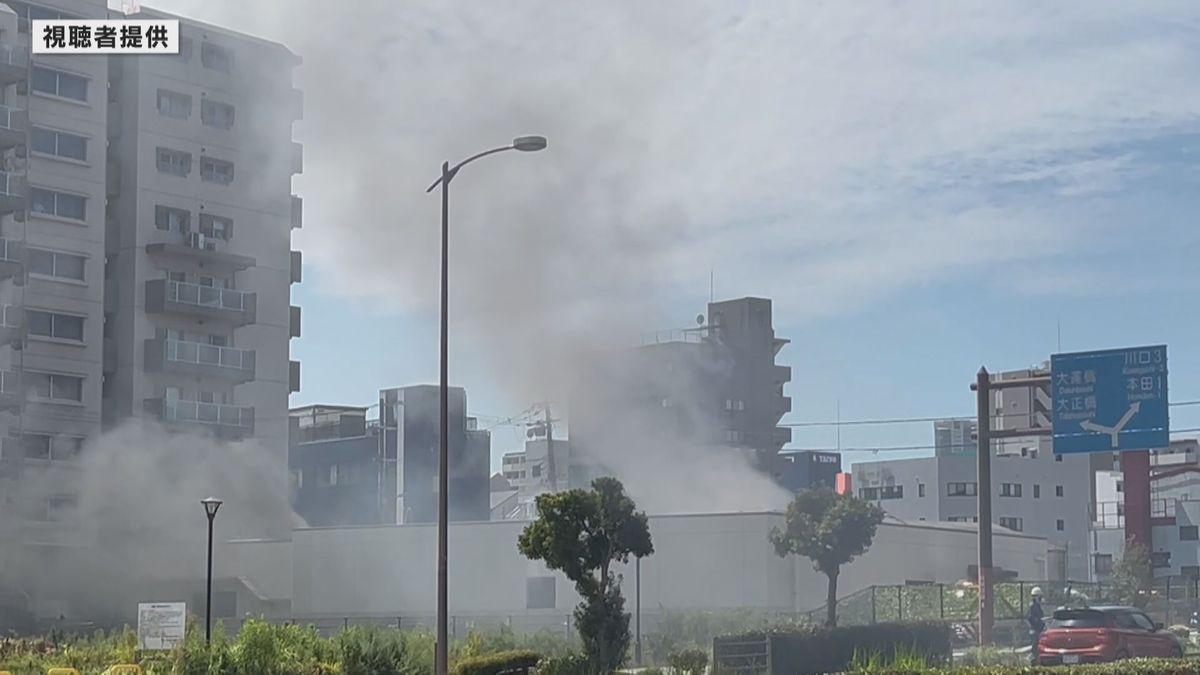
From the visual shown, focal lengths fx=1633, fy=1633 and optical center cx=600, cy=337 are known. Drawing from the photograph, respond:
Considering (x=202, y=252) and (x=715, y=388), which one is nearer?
(x=202, y=252)

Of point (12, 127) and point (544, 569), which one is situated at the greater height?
point (12, 127)

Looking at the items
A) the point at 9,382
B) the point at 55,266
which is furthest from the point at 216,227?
the point at 9,382

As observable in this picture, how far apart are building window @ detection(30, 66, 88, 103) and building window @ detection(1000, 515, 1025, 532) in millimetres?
71461

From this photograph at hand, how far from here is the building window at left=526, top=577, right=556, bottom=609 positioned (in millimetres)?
66125

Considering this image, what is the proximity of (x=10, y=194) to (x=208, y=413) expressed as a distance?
13.9 m

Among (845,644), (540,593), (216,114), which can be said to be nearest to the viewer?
(845,644)

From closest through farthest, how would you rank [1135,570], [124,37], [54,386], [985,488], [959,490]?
[124,37]
[985,488]
[54,386]
[1135,570]
[959,490]

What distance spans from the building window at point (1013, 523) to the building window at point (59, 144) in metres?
70.6

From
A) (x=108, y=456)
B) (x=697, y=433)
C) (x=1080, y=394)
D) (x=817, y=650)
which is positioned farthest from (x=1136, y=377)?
(x=697, y=433)

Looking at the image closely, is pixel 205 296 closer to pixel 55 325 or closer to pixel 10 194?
pixel 55 325

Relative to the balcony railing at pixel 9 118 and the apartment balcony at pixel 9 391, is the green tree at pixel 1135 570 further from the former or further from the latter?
the balcony railing at pixel 9 118

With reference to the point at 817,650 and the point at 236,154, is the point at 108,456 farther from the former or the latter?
the point at 817,650

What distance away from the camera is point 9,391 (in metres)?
68.1

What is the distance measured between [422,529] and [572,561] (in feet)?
122
